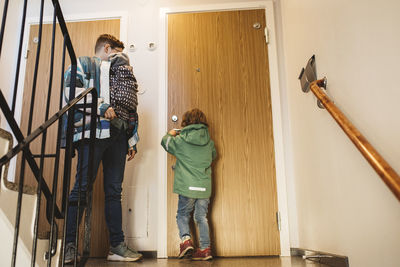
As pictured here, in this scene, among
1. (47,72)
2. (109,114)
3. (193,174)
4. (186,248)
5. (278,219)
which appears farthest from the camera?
(47,72)

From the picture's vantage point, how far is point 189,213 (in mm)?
2664

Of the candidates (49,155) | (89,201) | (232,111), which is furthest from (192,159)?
(49,155)

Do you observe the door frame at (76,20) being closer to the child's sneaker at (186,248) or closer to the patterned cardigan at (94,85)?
the patterned cardigan at (94,85)

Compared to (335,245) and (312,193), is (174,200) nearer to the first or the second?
(312,193)

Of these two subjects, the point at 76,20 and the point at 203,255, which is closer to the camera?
the point at 203,255

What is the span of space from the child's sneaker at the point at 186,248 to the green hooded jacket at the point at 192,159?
317mm

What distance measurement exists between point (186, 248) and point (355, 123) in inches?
59.0

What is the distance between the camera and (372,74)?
1.30 meters

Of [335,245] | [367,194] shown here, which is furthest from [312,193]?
A: [367,194]

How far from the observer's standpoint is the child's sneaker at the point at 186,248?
2494mm

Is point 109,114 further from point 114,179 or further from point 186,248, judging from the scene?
point 186,248

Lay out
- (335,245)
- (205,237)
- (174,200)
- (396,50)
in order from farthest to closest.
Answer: (174,200) → (205,237) → (335,245) → (396,50)

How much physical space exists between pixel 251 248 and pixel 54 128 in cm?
186

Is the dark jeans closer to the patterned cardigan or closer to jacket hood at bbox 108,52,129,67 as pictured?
the patterned cardigan
